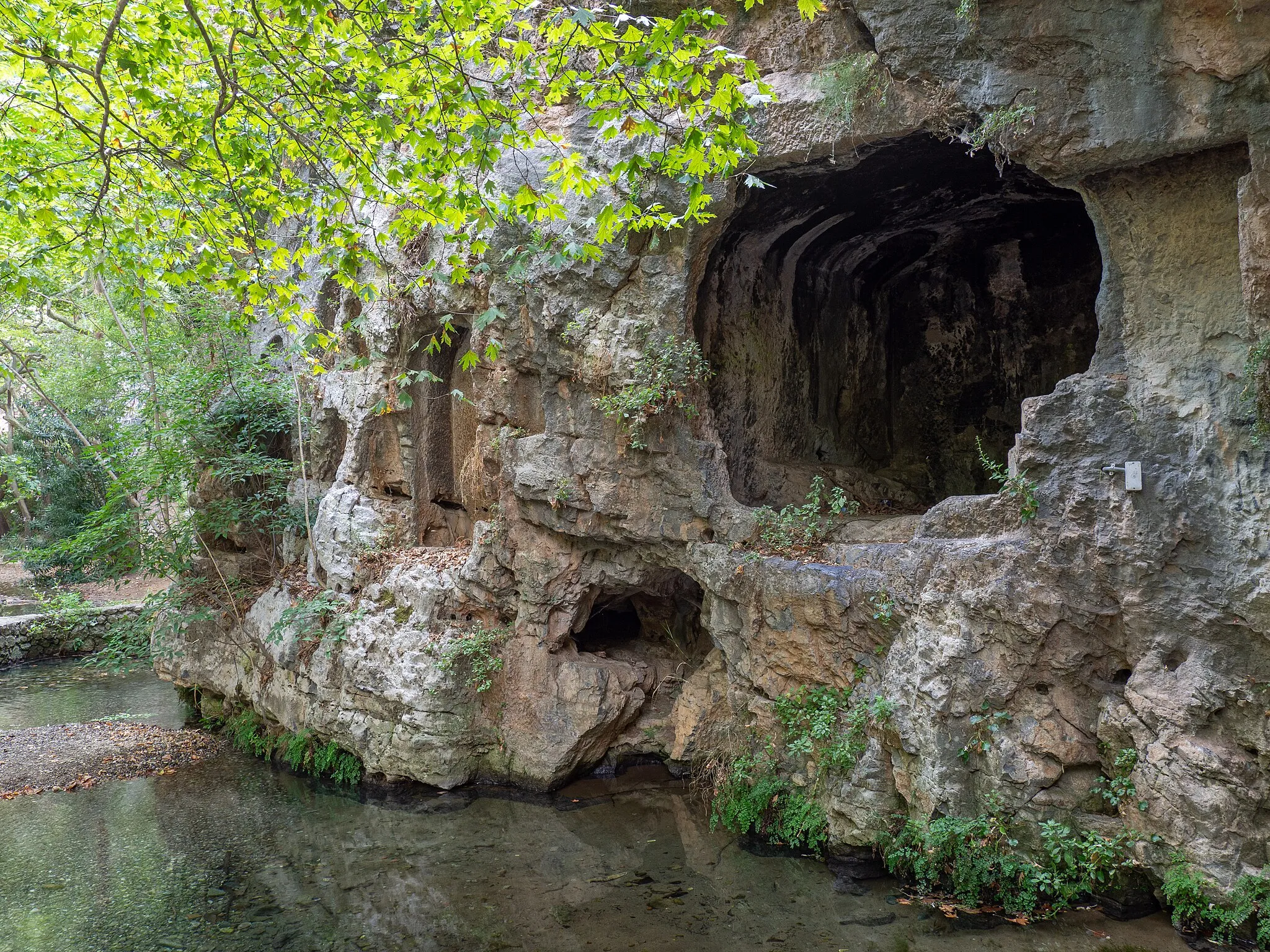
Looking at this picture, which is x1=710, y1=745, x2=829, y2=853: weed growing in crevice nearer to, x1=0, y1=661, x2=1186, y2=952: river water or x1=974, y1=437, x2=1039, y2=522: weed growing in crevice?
x1=0, y1=661, x2=1186, y2=952: river water

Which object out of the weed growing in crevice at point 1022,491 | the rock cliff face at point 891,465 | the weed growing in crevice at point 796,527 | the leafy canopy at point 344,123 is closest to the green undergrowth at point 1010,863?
the rock cliff face at point 891,465

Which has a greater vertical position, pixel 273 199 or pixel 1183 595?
pixel 273 199

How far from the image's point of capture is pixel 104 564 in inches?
457

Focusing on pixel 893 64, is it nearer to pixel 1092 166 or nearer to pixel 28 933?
pixel 1092 166

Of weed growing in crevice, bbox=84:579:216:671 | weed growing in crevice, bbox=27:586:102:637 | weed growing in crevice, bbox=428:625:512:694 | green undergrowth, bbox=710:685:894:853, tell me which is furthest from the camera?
weed growing in crevice, bbox=27:586:102:637

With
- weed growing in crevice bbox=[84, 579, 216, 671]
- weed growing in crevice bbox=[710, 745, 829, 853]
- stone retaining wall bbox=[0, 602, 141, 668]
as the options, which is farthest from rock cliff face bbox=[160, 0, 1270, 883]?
stone retaining wall bbox=[0, 602, 141, 668]

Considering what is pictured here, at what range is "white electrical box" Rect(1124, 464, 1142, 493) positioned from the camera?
17.8 ft

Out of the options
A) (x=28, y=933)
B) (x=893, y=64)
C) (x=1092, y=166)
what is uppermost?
(x=893, y=64)

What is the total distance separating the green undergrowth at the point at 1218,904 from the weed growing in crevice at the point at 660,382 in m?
4.83

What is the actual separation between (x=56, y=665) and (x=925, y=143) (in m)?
17.1

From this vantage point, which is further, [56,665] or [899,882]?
[56,665]

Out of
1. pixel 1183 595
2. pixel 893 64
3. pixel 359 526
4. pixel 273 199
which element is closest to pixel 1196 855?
pixel 1183 595

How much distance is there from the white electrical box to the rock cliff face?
0.11 m

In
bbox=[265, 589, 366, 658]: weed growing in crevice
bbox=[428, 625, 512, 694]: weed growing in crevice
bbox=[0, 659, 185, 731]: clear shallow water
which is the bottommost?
bbox=[0, 659, 185, 731]: clear shallow water
